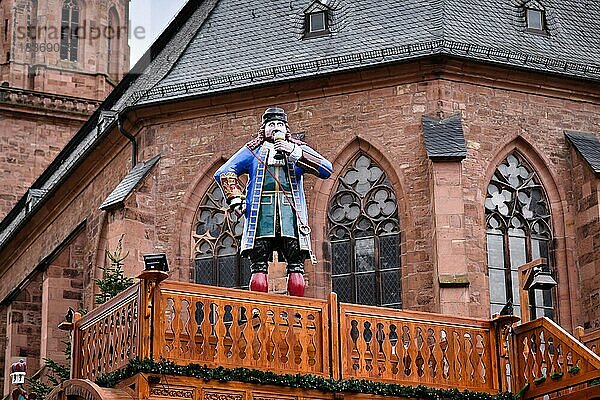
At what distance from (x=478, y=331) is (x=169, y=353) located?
3.33 m

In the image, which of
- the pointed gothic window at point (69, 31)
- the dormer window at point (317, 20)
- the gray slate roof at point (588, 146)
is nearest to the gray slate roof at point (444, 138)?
the gray slate roof at point (588, 146)

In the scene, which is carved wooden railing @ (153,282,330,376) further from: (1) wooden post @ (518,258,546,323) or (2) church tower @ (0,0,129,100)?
(2) church tower @ (0,0,129,100)

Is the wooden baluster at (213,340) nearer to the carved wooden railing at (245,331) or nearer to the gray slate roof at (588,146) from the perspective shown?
the carved wooden railing at (245,331)

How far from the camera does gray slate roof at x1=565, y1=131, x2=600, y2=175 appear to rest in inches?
822

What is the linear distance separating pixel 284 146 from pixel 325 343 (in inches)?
84.7

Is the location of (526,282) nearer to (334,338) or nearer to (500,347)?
(500,347)

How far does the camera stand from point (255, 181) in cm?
1359

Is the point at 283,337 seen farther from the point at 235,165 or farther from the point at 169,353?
the point at 235,165

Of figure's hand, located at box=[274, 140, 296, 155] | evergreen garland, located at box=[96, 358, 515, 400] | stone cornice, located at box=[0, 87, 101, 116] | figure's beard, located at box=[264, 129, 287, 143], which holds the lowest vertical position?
evergreen garland, located at box=[96, 358, 515, 400]

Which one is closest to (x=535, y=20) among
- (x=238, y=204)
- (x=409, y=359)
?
(x=238, y=204)

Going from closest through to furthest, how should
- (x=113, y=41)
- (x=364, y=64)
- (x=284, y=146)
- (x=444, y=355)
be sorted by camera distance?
(x=444, y=355) < (x=284, y=146) < (x=364, y=64) < (x=113, y=41)

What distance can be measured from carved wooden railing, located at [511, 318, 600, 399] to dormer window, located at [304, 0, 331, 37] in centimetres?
1011

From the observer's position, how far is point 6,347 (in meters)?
27.3

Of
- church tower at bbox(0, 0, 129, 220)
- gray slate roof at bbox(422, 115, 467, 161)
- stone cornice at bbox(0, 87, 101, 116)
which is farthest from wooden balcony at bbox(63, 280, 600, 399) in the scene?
stone cornice at bbox(0, 87, 101, 116)
